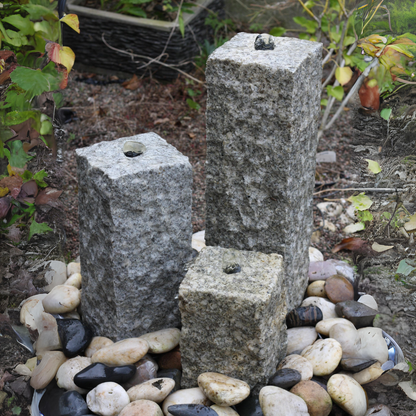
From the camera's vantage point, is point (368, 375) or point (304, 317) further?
point (304, 317)

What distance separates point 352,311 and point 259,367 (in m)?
0.62

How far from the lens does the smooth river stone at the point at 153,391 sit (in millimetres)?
1924

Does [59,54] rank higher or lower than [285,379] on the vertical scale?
higher

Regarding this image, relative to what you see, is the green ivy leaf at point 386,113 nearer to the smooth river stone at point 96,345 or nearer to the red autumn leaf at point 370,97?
the red autumn leaf at point 370,97

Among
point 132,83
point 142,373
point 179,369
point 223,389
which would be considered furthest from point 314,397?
point 132,83

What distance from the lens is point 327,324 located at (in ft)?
7.46

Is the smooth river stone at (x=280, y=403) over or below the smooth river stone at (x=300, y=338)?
over

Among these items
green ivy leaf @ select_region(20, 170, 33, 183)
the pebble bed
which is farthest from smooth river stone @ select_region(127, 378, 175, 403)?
green ivy leaf @ select_region(20, 170, 33, 183)

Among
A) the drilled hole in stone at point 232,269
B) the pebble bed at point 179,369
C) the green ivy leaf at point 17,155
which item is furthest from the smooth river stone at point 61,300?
the drilled hole in stone at point 232,269

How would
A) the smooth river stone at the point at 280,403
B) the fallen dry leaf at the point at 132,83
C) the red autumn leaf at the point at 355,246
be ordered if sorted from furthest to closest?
the fallen dry leaf at the point at 132,83 → the red autumn leaf at the point at 355,246 → the smooth river stone at the point at 280,403

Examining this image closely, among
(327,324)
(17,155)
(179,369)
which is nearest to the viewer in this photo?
(179,369)

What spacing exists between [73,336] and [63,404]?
322mm

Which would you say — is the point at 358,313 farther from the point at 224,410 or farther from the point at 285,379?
the point at 224,410

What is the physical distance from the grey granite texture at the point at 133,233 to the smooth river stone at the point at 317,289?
0.71m
